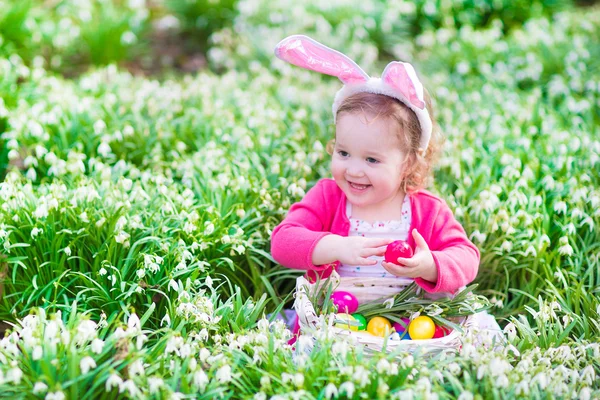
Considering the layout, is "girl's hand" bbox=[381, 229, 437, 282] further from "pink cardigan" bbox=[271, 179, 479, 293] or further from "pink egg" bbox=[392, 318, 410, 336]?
"pink egg" bbox=[392, 318, 410, 336]

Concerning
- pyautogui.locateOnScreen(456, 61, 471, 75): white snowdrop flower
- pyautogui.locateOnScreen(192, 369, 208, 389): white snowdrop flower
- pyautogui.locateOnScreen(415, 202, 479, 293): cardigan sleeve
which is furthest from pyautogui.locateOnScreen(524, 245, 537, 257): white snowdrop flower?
pyautogui.locateOnScreen(456, 61, 471, 75): white snowdrop flower

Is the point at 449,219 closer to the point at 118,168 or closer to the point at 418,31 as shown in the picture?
the point at 118,168

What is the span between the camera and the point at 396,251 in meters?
2.70

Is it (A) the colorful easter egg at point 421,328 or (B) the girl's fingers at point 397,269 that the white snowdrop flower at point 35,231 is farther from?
(A) the colorful easter egg at point 421,328

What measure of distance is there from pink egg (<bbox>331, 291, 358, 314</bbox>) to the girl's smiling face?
0.41m

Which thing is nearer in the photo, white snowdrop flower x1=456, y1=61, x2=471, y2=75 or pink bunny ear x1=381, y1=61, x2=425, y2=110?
pink bunny ear x1=381, y1=61, x2=425, y2=110

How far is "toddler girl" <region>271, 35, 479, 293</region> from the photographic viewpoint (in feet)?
9.11

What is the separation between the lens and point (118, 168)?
155 inches

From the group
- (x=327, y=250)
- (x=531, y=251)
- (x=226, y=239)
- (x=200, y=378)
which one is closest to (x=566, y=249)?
(x=531, y=251)

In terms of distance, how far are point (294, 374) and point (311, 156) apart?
5.98ft

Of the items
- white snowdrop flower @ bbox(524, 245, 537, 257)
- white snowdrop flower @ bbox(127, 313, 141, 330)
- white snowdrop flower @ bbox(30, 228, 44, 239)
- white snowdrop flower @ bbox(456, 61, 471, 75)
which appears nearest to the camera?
white snowdrop flower @ bbox(127, 313, 141, 330)

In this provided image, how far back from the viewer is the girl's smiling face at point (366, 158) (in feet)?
9.27

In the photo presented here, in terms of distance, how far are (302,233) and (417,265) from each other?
53cm

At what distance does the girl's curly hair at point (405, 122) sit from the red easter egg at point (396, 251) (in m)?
0.42
